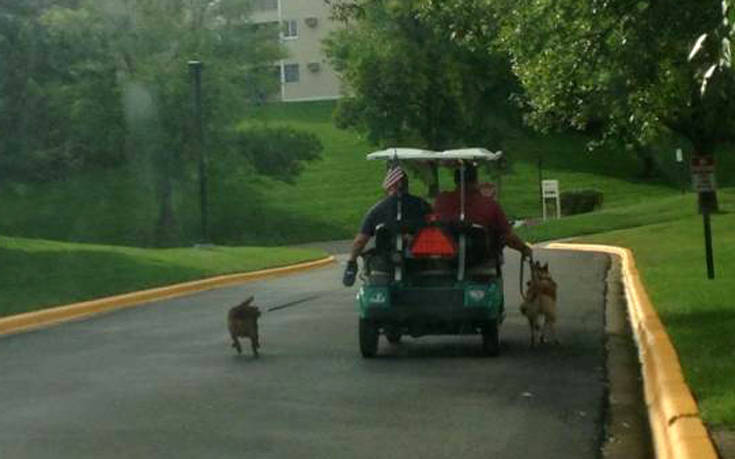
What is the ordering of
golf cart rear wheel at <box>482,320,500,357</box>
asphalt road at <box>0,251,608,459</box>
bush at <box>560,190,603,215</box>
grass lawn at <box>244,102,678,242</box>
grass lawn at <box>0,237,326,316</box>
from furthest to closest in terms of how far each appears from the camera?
1. grass lawn at <box>244,102,678,242</box>
2. bush at <box>560,190,603,215</box>
3. grass lawn at <box>0,237,326,316</box>
4. golf cart rear wheel at <box>482,320,500,357</box>
5. asphalt road at <box>0,251,608,459</box>

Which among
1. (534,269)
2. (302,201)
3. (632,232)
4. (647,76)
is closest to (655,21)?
(647,76)

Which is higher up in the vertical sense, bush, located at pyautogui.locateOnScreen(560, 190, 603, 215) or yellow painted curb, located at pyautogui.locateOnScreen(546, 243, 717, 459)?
bush, located at pyautogui.locateOnScreen(560, 190, 603, 215)

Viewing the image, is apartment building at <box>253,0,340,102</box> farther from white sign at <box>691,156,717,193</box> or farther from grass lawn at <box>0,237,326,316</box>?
white sign at <box>691,156,717,193</box>

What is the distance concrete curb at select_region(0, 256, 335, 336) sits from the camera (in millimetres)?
22219

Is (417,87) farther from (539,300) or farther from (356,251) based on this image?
(356,251)

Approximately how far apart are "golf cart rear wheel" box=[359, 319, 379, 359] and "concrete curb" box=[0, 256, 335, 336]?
23.3 feet

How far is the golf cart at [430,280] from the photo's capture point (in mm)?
15539

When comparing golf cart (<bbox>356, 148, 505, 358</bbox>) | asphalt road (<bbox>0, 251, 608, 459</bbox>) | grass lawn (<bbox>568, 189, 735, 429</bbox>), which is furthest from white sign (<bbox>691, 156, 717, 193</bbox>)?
golf cart (<bbox>356, 148, 505, 358</bbox>)

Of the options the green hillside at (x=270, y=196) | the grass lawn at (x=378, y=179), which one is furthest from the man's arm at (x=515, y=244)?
the grass lawn at (x=378, y=179)

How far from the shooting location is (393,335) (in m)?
16.7

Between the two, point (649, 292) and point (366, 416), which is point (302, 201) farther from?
point (366, 416)

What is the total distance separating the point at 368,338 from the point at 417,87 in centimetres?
4619

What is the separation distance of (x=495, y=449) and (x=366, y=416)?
5.64 ft

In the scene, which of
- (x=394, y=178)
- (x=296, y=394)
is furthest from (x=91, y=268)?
(x=296, y=394)
